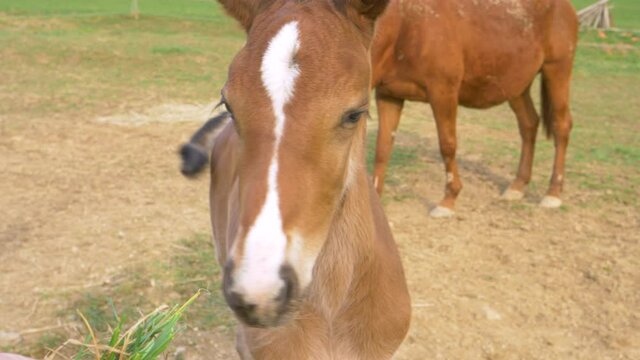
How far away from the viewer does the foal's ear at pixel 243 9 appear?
218cm

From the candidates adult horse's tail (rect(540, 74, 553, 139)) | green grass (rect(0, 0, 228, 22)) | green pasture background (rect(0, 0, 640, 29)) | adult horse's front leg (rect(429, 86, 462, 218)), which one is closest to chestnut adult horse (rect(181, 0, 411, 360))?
adult horse's front leg (rect(429, 86, 462, 218))

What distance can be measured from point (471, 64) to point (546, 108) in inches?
51.5

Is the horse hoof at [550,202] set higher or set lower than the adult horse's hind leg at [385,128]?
lower

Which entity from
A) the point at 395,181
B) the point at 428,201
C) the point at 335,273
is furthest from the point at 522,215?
the point at 335,273

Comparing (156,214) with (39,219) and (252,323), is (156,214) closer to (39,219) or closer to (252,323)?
(39,219)

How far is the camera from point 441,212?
559 centimetres

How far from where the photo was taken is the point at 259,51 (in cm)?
179

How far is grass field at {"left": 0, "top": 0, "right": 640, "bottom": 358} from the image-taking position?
404 centimetres

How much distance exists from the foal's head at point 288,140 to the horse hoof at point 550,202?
445cm

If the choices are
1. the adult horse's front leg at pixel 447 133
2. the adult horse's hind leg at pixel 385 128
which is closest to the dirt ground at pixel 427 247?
the adult horse's front leg at pixel 447 133

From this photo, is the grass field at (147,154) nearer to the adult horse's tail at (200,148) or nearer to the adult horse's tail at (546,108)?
the adult horse's tail at (546,108)

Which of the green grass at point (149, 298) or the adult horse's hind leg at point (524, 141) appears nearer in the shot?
the green grass at point (149, 298)

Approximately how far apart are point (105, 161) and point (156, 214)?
161cm

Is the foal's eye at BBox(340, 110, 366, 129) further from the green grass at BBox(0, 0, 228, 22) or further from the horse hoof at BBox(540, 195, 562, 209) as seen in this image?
the green grass at BBox(0, 0, 228, 22)
